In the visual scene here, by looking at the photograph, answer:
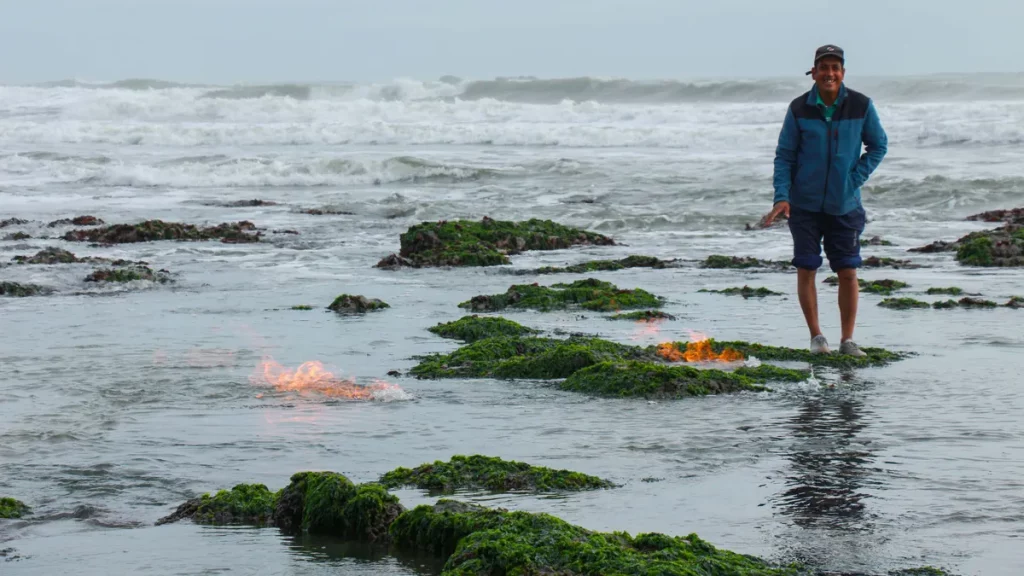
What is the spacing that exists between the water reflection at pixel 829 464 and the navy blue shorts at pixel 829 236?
119cm

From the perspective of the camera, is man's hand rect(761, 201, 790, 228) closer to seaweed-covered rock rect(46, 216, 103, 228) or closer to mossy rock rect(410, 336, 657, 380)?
mossy rock rect(410, 336, 657, 380)

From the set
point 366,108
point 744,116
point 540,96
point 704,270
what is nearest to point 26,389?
point 704,270

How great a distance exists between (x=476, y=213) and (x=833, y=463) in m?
15.9

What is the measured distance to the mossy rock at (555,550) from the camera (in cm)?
331

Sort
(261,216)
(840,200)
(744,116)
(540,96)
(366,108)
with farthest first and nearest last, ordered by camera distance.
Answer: (540,96)
(366,108)
(744,116)
(261,216)
(840,200)

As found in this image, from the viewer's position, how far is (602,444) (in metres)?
5.27

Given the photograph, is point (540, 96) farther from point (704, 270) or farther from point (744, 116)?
point (704, 270)

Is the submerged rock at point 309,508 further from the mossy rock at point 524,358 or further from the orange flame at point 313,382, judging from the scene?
the mossy rock at point 524,358

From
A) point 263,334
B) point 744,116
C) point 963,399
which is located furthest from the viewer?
point 744,116

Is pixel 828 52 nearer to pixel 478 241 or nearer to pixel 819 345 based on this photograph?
pixel 819 345

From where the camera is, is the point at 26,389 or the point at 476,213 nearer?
the point at 26,389

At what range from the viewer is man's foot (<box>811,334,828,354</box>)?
7355mm

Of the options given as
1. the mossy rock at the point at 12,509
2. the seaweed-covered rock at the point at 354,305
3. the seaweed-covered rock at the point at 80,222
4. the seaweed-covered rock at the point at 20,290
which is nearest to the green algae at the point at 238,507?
the mossy rock at the point at 12,509

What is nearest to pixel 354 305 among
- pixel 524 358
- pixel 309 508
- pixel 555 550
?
pixel 524 358
